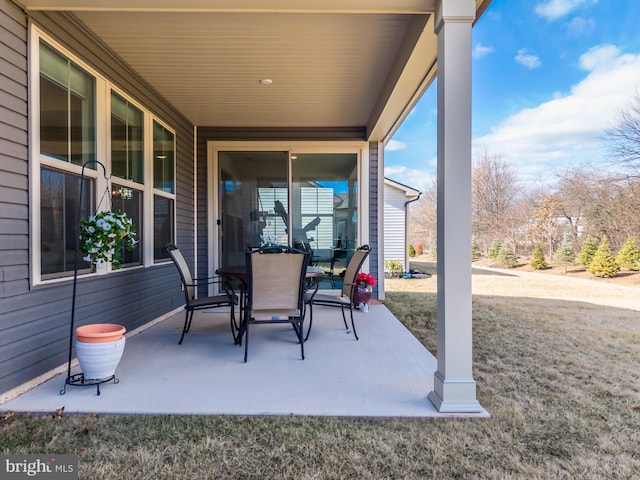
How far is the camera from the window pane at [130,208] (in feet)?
11.6

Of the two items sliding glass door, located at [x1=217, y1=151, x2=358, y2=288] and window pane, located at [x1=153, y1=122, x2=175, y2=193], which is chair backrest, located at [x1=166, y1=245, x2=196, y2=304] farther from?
sliding glass door, located at [x1=217, y1=151, x2=358, y2=288]

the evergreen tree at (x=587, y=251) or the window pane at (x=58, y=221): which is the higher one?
the window pane at (x=58, y=221)

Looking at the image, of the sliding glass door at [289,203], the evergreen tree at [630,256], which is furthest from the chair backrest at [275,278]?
the evergreen tree at [630,256]

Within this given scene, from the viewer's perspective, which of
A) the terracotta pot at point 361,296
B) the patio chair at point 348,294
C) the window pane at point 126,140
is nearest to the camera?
the window pane at point 126,140

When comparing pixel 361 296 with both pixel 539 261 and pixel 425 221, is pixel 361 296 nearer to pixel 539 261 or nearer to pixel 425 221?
pixel 539 261

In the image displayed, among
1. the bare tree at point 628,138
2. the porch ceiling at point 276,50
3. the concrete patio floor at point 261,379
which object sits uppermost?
the bare tree at point 628,138

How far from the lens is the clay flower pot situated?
236 centimetres

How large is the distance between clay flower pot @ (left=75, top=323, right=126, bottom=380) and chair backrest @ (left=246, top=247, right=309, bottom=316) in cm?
100

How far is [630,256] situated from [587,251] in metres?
1.30

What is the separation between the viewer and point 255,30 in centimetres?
302

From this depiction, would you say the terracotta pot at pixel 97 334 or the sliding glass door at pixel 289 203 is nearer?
the terracotta pot at pixel 97 334

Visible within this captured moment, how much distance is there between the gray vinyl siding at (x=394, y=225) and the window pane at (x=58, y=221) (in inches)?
430

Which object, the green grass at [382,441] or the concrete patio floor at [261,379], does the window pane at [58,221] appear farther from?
the green grass at [382,441]

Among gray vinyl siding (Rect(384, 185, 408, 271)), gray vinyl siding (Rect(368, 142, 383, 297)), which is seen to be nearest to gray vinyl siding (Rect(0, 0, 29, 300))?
gray vinyl siding (Rect(368, 142, 383, 297))
